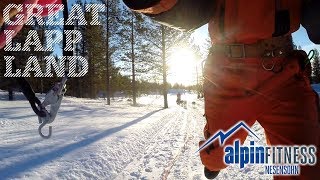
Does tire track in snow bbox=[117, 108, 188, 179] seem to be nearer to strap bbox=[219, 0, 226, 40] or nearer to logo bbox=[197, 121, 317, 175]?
logo bbox=[197, 121, 317, 175]

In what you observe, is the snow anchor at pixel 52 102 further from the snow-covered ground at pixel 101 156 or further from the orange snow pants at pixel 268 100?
the snow-covered ground at pixel 101 156

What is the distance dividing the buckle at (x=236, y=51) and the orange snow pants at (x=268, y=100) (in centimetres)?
3

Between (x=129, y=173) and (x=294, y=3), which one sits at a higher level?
(x=294, y=3)

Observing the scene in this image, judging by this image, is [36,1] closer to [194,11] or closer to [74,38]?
[74,38]

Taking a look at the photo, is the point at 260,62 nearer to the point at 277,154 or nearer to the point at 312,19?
the point at 312,19

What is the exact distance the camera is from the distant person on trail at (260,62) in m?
2.03

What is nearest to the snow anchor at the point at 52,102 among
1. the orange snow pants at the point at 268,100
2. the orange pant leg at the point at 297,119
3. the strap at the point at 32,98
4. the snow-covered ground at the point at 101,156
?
the strap at the point at 32,98

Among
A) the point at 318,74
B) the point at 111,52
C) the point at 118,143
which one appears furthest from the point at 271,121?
the point at 318,74

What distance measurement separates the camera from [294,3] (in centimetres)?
205

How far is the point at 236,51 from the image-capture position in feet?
7.14

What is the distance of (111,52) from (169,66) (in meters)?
6.34

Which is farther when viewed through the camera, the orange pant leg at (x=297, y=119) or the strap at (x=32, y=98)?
the orange pant leg at (x=297, y=119)

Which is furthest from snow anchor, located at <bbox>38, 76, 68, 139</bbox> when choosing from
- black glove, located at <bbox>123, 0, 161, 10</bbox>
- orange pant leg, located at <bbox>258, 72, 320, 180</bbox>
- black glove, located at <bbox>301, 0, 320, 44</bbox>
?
black glove, located at <bbox>301, 0, 320, 44</bbox>

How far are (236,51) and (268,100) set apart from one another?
0.35 meters
